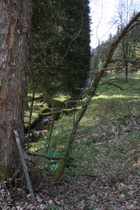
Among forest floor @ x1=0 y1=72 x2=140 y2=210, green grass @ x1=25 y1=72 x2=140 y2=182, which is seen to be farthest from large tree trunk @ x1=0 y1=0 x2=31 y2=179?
green grass @ x1=25 y1=72 x2=140 y2=182

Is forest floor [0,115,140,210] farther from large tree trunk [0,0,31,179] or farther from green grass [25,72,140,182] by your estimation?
large tree trunk [0,0,31,179]

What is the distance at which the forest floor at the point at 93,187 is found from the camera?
3586mm

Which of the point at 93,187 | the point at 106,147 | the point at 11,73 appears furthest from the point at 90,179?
the point at 11,73

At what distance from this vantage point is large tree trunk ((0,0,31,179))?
3.43 m

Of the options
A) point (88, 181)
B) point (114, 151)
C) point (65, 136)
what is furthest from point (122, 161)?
point (65, 136)

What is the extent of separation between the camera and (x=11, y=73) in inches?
141

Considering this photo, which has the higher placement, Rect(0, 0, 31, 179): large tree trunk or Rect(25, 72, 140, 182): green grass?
Rect(0, 0, 31, 179): large tree trunk

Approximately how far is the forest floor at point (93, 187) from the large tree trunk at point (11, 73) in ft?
1.84

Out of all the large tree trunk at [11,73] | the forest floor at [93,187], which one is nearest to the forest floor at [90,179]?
the forest floor at [93,187]

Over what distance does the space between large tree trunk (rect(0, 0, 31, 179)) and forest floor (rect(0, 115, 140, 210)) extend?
0.56 m

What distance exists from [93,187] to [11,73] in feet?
11.4

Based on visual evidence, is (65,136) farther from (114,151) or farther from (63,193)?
(63,193)

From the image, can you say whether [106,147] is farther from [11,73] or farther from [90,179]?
[11,73]

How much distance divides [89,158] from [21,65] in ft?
17.2
